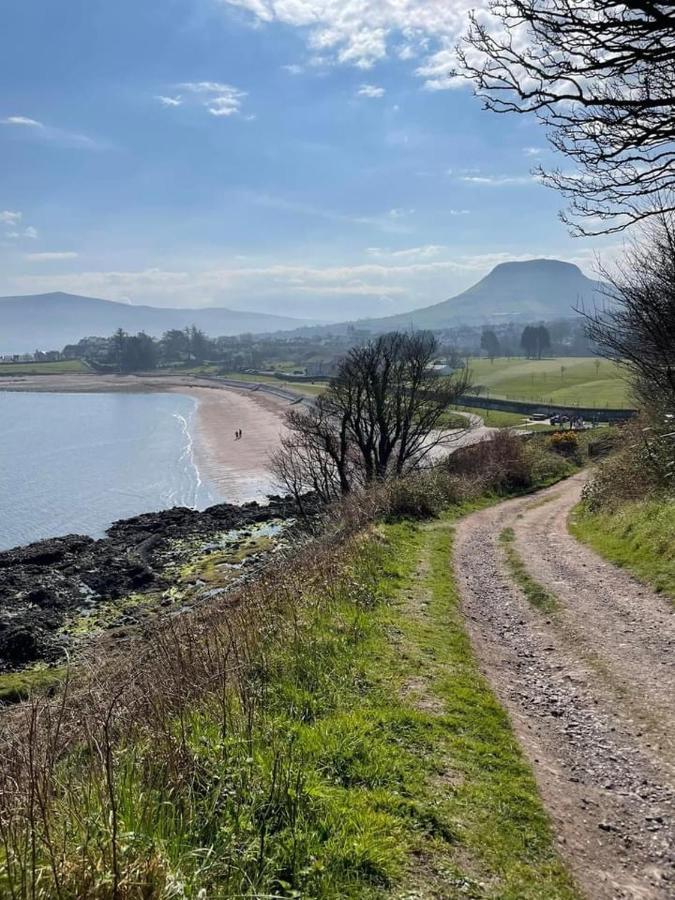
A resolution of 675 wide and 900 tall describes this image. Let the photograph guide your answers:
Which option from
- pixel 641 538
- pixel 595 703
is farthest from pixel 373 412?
pixel 595 703

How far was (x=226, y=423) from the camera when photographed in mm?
81375

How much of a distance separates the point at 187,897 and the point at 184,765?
4.65 ft

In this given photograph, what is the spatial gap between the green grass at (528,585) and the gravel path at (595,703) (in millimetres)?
147

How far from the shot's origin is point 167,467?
53812 mm

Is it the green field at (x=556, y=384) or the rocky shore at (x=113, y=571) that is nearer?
the rocky shore at (x=113, y=571)

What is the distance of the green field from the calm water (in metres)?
46.9

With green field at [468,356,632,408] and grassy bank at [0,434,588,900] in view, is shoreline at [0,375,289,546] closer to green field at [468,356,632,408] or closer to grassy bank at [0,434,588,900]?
grassy bank at [0,434,588,900]

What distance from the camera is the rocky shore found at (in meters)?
20.7

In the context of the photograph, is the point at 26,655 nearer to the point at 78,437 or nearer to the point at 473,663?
the point at 473,663

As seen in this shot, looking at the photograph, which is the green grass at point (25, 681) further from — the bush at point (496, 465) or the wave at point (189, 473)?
the wave at point (189, 473)

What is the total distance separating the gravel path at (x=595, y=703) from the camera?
179 inches

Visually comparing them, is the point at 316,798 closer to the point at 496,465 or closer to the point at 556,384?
the point at 496,465

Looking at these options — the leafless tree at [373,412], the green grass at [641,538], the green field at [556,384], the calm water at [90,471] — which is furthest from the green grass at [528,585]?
the green field at [556,384]

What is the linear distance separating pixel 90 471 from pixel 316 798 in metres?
51.2
